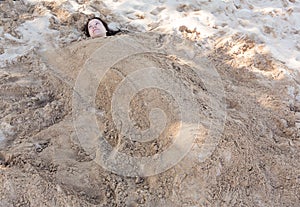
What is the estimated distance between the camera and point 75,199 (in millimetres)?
1475

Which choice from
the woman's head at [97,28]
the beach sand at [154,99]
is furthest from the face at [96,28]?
the beach sand at [154,99]

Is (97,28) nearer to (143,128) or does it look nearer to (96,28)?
(96,28)

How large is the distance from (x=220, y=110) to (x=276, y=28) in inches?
43.9

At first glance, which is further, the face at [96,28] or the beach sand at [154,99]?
the face at [96,28]

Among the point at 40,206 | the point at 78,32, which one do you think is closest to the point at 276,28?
the point at 78,32

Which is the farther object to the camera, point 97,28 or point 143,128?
point 97,28

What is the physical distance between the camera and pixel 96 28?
2533mm

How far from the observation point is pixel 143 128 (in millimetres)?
1770

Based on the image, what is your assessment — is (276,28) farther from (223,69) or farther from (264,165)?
(264,165)

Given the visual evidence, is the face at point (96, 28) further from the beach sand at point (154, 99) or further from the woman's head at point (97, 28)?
the beach sand at point (154, 99)

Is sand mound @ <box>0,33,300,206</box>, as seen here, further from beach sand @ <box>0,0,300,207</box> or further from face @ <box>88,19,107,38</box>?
face @ <box>88,19,107,38</box>

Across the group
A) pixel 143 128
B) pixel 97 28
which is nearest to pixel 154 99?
pixel 143 128

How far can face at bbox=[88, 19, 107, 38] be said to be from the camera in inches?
98.1

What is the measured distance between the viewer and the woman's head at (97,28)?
2.50 metres
